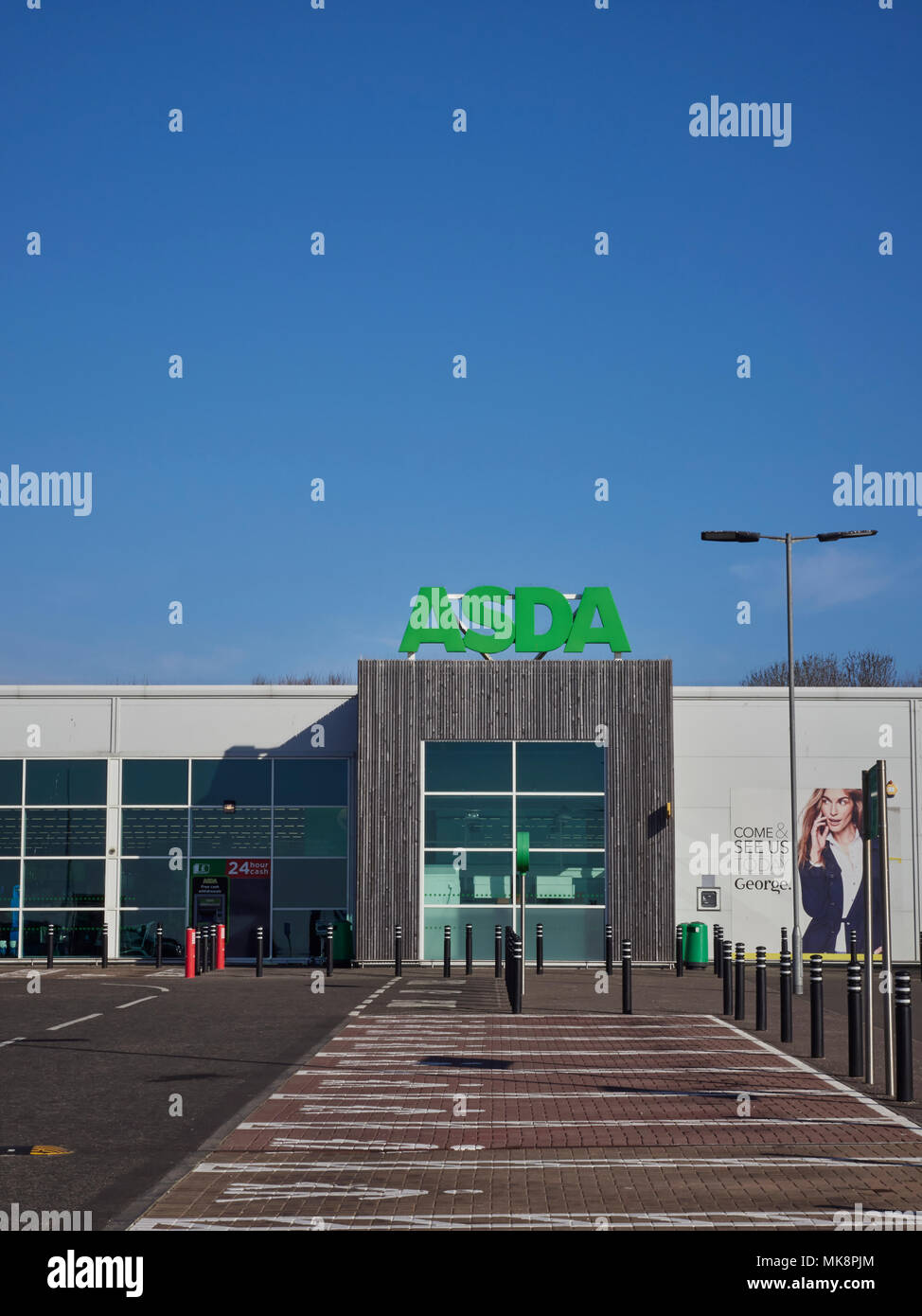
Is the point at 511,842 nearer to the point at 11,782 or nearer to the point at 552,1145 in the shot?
the point at 11,782

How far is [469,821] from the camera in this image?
30.6 m

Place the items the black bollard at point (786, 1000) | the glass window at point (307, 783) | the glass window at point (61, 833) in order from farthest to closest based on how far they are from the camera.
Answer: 1. the glass window at point (307, 783)
2. the glass window at point (61, 833)
3. the black bollard at point (786, 1000)

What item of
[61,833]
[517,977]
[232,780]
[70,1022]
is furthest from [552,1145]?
[61,833]

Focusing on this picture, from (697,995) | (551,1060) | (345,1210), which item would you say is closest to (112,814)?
(697,995)

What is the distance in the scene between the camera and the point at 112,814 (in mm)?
32469

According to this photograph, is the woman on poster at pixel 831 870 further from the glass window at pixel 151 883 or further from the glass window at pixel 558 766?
the glass window at pixel 151 883

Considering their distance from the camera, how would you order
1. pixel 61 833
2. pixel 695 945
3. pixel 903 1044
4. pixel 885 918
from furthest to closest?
pixel 61 833, pixel 695 945, pixel 885 918, pixel 903 1044

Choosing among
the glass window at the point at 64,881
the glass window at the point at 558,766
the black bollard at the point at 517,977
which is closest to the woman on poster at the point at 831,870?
the glass window at the point at 558,766

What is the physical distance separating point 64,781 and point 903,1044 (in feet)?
80.0

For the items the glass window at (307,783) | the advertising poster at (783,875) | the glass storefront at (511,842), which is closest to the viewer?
the glass storefront at (511,842)

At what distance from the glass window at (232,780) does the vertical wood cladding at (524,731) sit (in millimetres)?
3309

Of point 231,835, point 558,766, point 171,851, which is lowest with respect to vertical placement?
point 171,851

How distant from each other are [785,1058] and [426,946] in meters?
15.8

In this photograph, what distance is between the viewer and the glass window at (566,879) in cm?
3022
